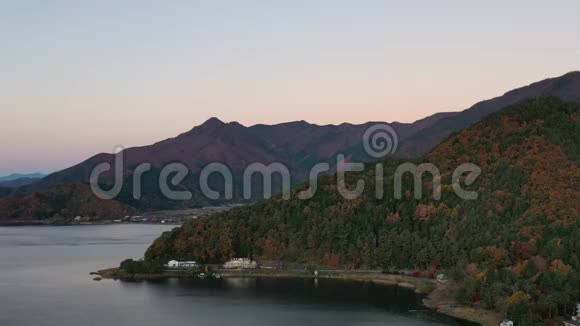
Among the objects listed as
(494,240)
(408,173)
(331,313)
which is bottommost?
(331,313)

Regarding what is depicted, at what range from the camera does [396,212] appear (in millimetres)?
47500

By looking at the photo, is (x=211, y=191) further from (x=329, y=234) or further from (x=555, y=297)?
(x=555, y=297)

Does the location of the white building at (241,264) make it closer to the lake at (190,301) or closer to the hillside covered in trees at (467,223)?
the hillside covered in trees at (467,223)

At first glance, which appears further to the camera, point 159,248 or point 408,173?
point 408,173

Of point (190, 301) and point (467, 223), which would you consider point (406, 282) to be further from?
point (190, 301)

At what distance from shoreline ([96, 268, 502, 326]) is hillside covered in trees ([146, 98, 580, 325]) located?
2.38 ft

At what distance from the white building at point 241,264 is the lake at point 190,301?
2.73m

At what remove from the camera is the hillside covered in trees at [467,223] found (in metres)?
32.1

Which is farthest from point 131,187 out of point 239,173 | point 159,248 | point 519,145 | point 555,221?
point 555,221

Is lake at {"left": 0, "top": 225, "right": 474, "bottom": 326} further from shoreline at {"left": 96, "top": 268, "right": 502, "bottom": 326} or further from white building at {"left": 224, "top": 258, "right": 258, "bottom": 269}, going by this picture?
white building at {"left": 224, "top": 258, "right": 258, "bottom": 269}

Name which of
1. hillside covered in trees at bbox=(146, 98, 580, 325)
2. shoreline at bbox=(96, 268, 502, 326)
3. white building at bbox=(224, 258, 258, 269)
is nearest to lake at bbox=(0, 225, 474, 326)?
shoreline at bbox=(96, 268, 502, 326)

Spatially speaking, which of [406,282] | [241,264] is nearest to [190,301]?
[241,264]

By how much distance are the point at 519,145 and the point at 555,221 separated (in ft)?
39.1

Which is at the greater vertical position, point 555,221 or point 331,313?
point 555,221
